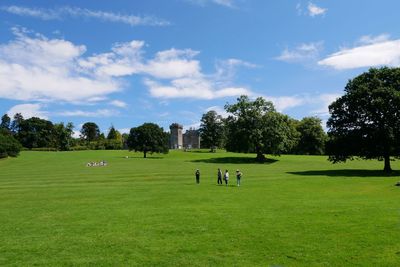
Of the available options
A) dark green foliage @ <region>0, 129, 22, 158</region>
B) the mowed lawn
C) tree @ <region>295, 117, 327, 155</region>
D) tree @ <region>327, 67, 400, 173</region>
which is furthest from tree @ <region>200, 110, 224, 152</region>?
the mowed lawn

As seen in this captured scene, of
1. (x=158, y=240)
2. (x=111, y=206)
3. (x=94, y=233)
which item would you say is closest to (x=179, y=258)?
(x=158, y=240)

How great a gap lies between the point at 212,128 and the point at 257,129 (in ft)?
197

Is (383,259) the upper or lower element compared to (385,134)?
lower

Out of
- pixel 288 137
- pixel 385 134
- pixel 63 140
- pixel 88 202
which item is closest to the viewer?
pixel 88 202

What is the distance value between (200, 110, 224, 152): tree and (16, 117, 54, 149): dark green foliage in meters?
72.2

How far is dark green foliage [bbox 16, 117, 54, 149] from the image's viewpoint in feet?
585

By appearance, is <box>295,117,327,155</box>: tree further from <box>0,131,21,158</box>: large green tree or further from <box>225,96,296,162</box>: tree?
<box>0,131,21,158</box>: large green tree

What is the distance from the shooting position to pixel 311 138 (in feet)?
442

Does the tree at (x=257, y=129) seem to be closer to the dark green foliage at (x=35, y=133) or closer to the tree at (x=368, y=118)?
the tree at (x=368, y=118)

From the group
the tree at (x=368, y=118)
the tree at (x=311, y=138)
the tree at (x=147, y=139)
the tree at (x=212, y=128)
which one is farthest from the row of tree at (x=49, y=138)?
the tree at (x=368, y=118)

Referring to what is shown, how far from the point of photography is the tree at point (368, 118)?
56688 mm

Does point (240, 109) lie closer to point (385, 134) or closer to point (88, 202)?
point (385, 134)

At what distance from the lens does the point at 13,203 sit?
102 feet

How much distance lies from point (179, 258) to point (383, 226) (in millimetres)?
10610
